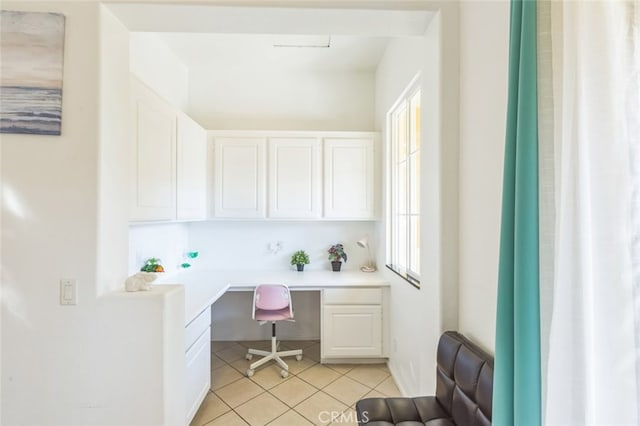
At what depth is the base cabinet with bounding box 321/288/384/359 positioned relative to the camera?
2.77m

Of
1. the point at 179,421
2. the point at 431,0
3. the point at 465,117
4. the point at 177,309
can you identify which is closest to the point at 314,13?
the point at 431,0

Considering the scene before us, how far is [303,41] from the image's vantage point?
279cm

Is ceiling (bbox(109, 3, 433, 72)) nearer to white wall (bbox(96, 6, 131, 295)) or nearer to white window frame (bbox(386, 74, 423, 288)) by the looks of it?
white wall (bbox(96, 6, 131, 295))

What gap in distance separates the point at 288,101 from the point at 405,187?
1843 millimetres

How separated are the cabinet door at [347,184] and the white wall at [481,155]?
165 centimetres

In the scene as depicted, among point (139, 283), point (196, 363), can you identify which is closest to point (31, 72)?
point (139, 283)

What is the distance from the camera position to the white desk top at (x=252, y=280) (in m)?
2.54

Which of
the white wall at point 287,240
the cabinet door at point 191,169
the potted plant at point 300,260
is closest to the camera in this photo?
the cabinet door at point 191,169

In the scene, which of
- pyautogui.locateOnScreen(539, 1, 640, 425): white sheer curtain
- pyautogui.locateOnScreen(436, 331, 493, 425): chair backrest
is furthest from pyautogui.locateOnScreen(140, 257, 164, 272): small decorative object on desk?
pyautogui.locateOnScreen(539, 1, 640, 425): white sheer curtain

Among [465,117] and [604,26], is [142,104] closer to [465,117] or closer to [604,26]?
[465,117]

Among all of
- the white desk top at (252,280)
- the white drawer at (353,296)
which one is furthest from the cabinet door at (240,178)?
the white drawer at (353,296)

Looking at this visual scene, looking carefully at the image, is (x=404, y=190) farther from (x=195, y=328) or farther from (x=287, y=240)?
(x=195, y=328)

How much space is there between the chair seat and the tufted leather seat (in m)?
1.26

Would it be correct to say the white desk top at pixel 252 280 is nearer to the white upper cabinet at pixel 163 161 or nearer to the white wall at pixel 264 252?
the white wall at pixel 264 252
